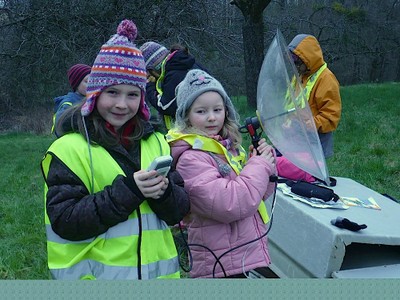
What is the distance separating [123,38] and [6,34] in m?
13.9

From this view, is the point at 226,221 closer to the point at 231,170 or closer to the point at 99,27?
the point at 231,170

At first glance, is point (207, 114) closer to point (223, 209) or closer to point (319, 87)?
point (223, 209)

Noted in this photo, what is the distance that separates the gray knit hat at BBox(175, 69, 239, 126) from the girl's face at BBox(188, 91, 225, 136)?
0.02m

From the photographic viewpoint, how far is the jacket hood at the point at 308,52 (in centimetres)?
457

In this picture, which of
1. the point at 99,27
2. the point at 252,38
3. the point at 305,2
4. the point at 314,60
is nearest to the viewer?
the point at 314,60

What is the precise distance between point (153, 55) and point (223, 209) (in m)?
2.39

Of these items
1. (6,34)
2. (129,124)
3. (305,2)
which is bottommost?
(129,124)

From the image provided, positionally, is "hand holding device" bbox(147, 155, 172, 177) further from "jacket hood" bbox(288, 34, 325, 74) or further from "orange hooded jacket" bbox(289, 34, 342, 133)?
"jacket hood" bbox(288, 34, 325, 74)

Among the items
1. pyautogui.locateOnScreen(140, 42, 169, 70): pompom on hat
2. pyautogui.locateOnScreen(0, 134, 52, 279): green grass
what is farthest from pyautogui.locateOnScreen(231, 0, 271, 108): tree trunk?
pyautogui.locateOnScreen(140, 42, 169, 70): pompom on hat

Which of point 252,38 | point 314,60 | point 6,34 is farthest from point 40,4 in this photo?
point 314,60

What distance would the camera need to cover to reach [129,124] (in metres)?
2.23

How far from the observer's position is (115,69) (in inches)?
84.4

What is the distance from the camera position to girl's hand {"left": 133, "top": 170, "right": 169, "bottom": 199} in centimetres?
194

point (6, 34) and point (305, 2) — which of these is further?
point (305, 2)
